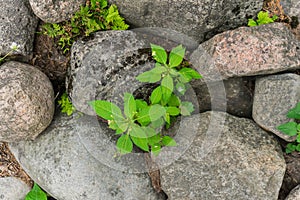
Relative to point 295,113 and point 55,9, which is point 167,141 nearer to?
point 295,113

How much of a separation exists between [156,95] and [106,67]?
0.51 metres

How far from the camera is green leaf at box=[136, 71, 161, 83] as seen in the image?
298 centimetres

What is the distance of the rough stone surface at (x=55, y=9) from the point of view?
311 centimetres

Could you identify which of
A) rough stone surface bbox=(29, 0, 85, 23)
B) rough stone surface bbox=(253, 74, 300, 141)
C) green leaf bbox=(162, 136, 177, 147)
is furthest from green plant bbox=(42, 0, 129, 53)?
rough stone surface bbox=(253, 74, 300, 141)

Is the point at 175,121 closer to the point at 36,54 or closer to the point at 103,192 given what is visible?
the point at 103,192

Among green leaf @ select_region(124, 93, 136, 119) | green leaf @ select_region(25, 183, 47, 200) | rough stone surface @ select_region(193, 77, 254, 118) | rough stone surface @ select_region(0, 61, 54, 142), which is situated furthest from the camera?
green leaf @ select_region(25, 183, 47, 200)

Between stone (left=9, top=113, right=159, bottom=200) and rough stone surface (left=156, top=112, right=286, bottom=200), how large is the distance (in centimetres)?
32

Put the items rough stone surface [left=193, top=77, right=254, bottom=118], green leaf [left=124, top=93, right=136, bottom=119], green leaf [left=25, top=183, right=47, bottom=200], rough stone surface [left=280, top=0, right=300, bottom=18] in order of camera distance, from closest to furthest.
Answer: green leaf [left=124, top=93, right=136, bottom=119] → rough stone surface [left=280, top=0, right=300, bottom=18] → rough stone surface [left=193, top=77, right=254, bottom=118] → green leaf [left=25, top=183, right=47, bottom=200]

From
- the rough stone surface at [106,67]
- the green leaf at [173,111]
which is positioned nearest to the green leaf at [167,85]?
the green leaf at [173,111]

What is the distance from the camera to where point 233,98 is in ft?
11.0

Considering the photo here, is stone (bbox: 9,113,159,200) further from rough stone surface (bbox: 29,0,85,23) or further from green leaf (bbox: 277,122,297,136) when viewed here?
green leaf (bbox: 277,122,297,136)

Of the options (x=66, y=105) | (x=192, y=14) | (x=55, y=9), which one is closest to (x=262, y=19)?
(x=192, y=14)

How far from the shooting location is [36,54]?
3492 mm

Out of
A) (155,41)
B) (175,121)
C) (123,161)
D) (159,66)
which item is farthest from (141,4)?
(123,161)
